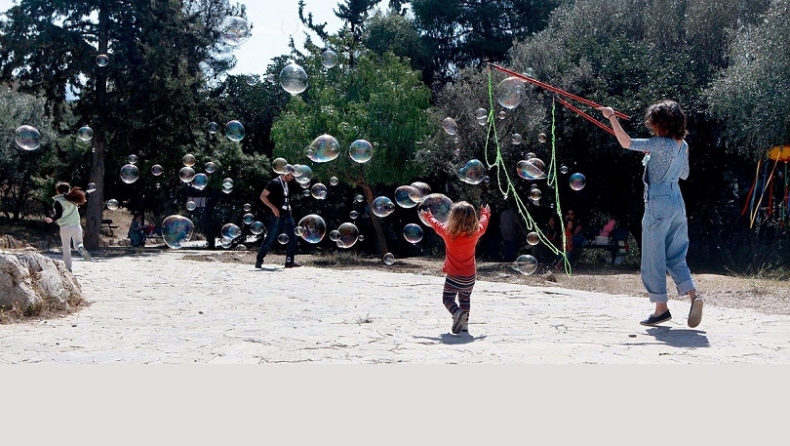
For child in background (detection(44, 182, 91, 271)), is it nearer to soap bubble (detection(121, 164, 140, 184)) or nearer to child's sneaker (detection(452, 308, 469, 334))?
soap bubble (detection(121, 164, 140, 184))

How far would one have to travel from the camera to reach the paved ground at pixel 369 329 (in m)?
5.47

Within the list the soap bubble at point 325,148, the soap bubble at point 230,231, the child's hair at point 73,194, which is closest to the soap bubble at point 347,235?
the soap bubble at point 325,148

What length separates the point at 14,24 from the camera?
63.1ft

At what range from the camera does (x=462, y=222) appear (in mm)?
6539

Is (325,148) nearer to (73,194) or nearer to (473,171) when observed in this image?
→ (473,171)

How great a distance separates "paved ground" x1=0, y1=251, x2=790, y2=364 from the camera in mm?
5473

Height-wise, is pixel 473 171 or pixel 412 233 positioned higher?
pixel 473 171

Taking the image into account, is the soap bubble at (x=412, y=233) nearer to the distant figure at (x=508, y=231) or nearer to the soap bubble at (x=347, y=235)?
the soap bubble at (x=347, y=235)

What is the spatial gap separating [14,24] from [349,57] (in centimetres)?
816

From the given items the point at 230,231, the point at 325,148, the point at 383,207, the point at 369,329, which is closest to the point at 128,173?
the point at 230,231

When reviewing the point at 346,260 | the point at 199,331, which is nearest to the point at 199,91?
the point at 346,260

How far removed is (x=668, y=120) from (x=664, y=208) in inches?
28.6

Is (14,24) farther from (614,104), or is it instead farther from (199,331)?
(199,331)

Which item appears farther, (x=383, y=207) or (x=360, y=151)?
(x=360, y=151)
